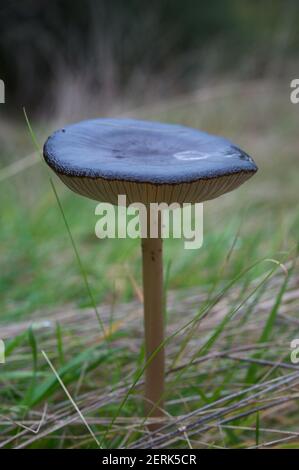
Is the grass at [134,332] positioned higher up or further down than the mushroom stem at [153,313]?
further down

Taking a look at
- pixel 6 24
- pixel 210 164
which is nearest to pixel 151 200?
pixel 210 164

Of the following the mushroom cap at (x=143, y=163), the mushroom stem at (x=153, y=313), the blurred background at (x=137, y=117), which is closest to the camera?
the mushroom cap at (x=143, y=163)

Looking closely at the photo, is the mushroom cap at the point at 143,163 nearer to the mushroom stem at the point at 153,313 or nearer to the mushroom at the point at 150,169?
the mushroom at the point at 150,169

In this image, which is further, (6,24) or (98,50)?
(6,24)

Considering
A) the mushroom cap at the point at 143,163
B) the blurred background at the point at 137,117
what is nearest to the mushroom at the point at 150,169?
the mushroom cap at the point at 143,163

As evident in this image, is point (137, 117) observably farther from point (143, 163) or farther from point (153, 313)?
point (143, 163)

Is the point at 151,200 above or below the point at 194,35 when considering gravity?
below

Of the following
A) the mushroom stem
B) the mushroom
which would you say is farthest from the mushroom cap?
the mushroom stem

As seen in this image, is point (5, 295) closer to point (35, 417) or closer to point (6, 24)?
point (35, 417)
